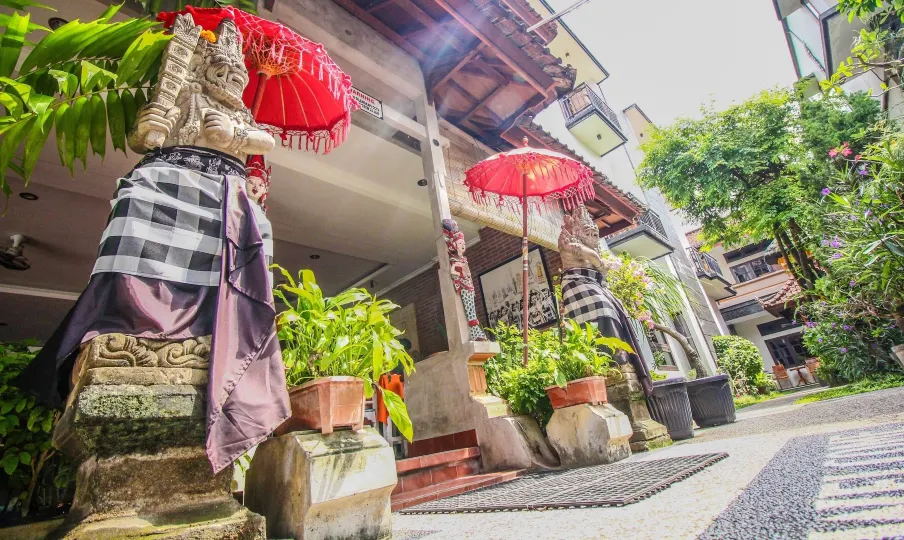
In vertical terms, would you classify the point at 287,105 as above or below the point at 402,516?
above

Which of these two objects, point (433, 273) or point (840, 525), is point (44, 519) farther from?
point (433, 273)

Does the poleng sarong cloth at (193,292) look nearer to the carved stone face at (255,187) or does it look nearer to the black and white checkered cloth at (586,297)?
the carved stone face at (255,187)

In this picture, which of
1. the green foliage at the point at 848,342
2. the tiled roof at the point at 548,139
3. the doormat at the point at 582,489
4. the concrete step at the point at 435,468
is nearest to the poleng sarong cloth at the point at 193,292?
the doormat at the point at 582,489

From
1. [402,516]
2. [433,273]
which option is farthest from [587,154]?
[402,516]

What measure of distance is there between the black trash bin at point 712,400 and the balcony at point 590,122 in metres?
8.89

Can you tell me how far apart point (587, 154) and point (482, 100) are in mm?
7677

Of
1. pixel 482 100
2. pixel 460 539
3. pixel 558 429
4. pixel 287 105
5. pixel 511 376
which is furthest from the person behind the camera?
pixel 482 100

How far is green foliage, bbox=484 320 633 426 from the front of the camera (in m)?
3.16

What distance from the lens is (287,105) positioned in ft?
8.86

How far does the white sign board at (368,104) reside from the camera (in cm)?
407

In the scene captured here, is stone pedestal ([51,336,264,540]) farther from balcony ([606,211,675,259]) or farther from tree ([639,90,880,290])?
tree ([639,90,880,290])

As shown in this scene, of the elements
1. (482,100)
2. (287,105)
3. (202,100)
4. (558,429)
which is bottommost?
(558,429)

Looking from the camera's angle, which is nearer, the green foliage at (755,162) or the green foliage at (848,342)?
the green foliage at (848,342)

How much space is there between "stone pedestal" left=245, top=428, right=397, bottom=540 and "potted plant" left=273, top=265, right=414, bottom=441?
0.26 feet
